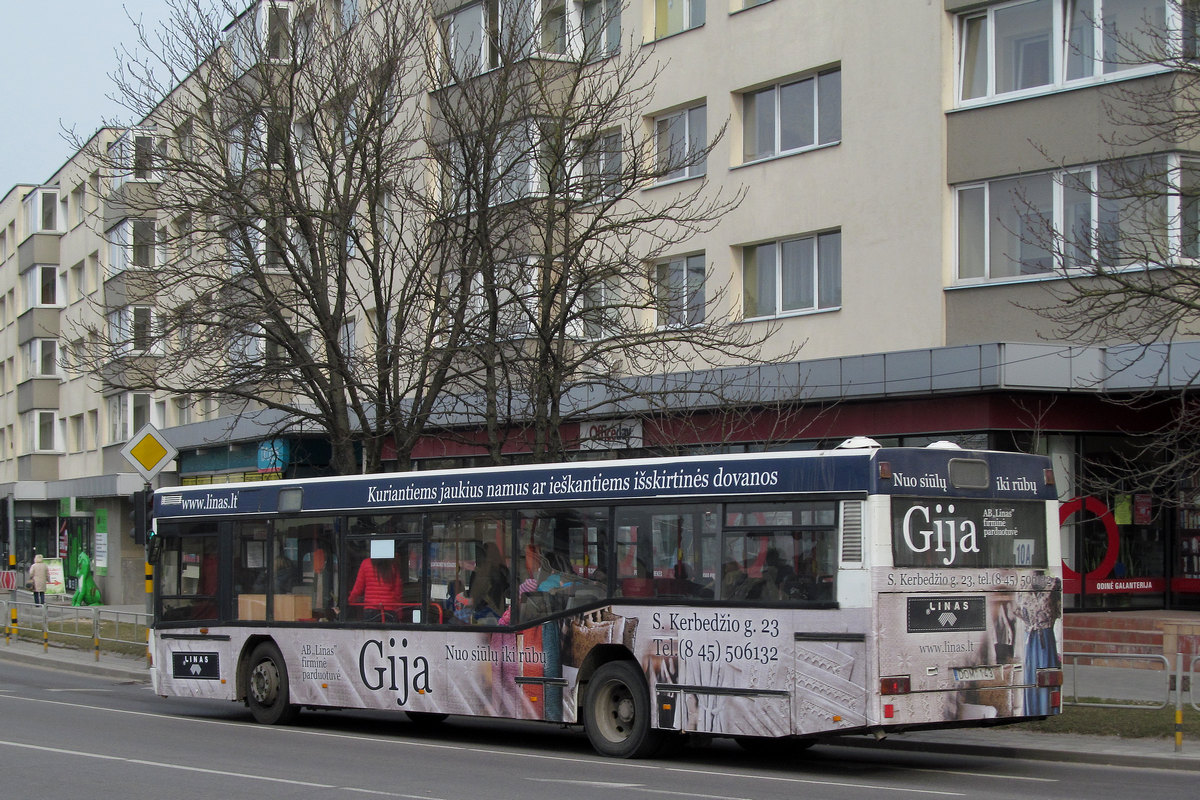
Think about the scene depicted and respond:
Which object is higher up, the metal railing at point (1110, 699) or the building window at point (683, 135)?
the building window at point (683, 135)

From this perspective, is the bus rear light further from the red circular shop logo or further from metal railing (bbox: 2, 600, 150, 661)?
metal railing (bbox: 2, 600, 150, 661)

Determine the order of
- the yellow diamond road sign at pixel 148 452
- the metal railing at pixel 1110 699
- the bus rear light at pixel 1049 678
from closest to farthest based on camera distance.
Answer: the bus rear light at pixel 1049 678
the metal railing at pixel 1110 699
the yellow diamond road sign at pixel 148 452

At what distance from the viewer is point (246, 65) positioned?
79.1 feet

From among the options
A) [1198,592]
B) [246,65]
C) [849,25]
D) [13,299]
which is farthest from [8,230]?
[1198,592]

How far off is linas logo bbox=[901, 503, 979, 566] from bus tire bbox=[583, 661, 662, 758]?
2760 mm

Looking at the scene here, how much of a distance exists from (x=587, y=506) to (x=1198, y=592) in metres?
12.6

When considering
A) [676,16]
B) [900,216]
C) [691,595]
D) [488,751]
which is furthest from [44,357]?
[691,595]

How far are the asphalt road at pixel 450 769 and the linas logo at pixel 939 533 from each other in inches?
70.3

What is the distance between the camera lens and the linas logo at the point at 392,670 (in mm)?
14867

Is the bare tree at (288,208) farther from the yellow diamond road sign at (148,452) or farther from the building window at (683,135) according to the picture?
the building window at (683,135)

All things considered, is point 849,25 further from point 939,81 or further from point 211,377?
point 211,377

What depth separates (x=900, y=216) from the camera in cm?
2280

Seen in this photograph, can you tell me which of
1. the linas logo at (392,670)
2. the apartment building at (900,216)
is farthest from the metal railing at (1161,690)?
the linas logo at (392,670)

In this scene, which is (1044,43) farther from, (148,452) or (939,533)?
(148,452)
